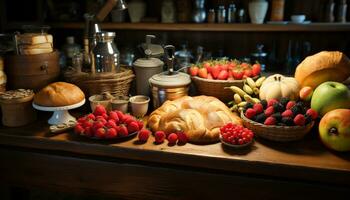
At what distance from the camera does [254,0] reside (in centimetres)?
239

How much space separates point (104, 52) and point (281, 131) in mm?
791

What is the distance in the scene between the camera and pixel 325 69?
1.28m

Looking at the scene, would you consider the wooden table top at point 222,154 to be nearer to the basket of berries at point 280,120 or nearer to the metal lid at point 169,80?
the basket of berries at point 280,120

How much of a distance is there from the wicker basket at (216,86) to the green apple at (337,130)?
1.40 ft

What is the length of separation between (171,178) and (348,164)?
21.6 inches

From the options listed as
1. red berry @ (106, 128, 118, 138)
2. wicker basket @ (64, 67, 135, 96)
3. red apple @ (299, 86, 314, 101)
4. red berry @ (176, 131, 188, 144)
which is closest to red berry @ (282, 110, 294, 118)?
red apple @ (299, 86, 314, 101)

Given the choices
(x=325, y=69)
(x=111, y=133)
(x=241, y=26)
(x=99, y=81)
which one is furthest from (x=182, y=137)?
(x=241, y=26)

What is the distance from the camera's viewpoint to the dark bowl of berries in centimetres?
106

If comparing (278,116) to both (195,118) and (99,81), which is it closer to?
(195,118)

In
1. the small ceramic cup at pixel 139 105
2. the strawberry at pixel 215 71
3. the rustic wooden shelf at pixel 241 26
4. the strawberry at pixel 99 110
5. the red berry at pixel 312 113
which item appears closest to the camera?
the red berry at pixel 312 113

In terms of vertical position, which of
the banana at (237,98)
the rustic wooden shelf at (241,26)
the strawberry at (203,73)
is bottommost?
the banana at (237,98)

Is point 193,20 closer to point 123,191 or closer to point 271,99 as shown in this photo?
point 271,99

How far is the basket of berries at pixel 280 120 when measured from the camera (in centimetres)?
106

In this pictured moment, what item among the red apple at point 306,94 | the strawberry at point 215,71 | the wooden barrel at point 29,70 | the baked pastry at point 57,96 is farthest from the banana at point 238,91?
the wooden barrel at point 29,70
